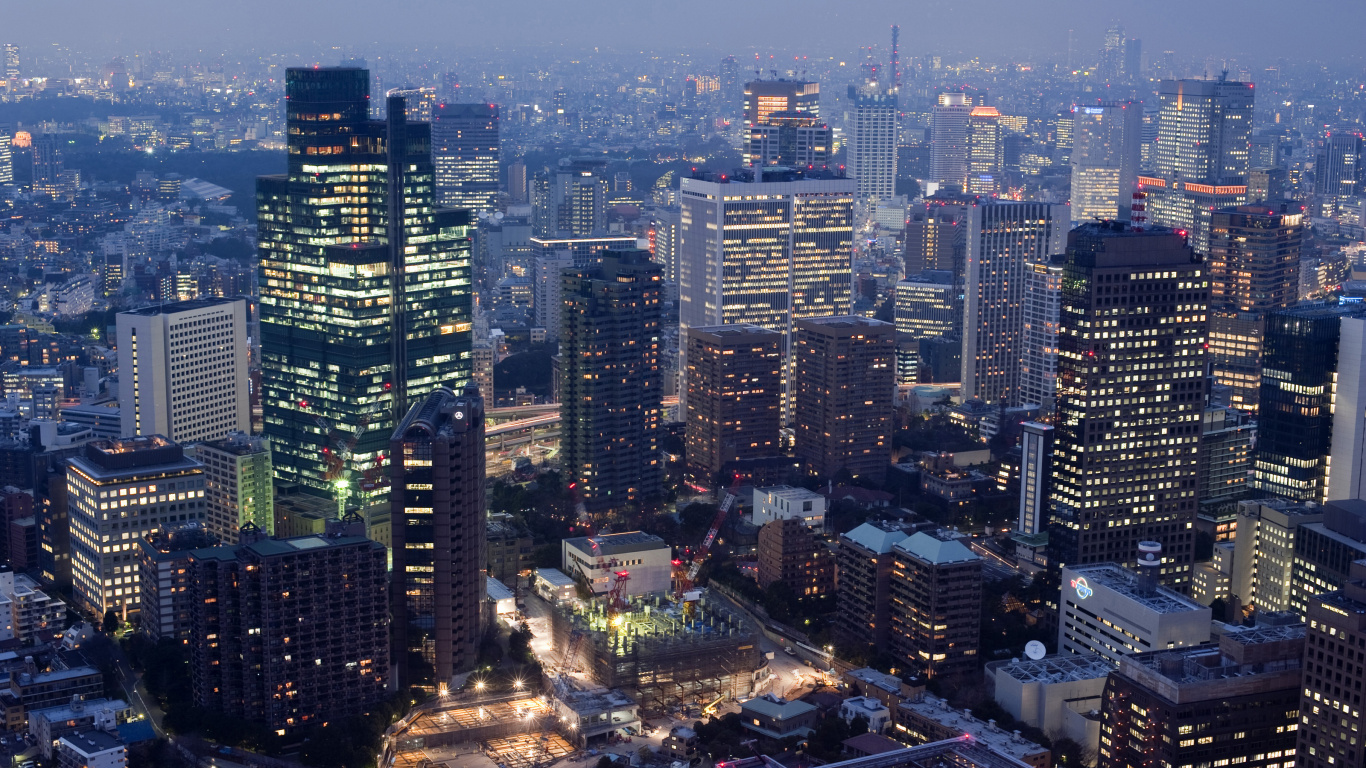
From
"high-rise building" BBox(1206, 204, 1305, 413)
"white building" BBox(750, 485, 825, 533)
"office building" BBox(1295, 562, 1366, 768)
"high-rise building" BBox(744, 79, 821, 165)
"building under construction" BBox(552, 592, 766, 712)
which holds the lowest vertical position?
"building under construction" BBox(552, 592, 766, 712)

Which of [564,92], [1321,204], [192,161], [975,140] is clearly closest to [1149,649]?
[1321,204]

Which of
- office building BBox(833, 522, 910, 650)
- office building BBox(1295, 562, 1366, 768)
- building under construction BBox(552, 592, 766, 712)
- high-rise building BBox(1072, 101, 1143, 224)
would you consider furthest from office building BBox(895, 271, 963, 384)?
office building BBox(1295, 562, 1366, 768)

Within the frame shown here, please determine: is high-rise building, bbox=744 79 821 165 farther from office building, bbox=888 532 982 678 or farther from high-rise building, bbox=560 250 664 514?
office building, bbox=888 532 982 678

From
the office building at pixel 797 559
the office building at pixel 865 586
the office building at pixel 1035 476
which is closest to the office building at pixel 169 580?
the office building at pixel 797 559

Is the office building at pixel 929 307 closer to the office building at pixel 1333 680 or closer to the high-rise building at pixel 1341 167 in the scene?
the high-rise building at pixel 1341 167

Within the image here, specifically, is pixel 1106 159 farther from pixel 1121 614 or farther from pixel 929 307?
pixel 1121 614

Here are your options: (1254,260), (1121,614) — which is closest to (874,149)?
(1254,260)
